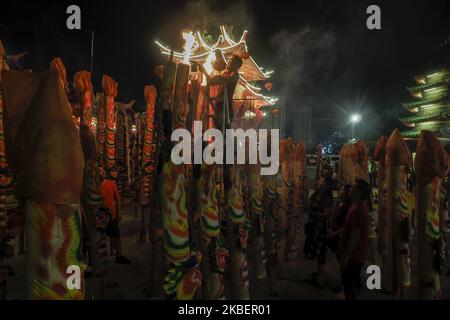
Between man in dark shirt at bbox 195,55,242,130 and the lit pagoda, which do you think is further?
the lit pagoda

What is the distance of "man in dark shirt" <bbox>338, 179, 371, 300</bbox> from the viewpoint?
16.3 feet

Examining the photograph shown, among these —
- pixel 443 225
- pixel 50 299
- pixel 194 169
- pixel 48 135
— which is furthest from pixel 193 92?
pixel 443 225

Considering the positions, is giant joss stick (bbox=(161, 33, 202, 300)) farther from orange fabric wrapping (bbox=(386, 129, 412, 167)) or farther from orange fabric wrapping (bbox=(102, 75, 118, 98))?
orange fabric wrapping (bbox=(102, 75, 118, 98))

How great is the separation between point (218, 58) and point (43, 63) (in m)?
12.4

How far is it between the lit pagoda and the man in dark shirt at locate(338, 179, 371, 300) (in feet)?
63.5

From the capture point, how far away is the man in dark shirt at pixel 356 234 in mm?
4969

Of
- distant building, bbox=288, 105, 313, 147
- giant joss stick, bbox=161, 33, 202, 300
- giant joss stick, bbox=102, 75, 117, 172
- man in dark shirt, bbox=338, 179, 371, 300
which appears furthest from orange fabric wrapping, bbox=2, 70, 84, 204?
distant building, bbox=288, 105, 313, 147

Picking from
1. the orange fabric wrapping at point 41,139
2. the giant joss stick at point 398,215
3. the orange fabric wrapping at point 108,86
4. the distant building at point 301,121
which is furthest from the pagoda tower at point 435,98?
the orange fabric wrapping at point 41,139

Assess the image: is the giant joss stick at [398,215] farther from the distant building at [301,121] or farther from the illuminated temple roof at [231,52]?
the distant building at [301,121]

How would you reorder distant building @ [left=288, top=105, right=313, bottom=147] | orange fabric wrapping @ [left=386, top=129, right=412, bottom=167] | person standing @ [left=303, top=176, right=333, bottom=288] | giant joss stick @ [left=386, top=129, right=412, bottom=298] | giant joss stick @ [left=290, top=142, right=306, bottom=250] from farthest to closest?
1. distant building @ [left=288, top=105, right=313, bottom=147]
2. giant joss stick @ [left=290, top=142, right=306, bottom=250]
3. person standing @ [left=303, top=176, right=333, bottom=288]
4. orange fabric wrapping @ [left=386, top=129, right=412, bottom=167]
5. giant joss stick @ [left=386, top=129, right=412, bottom=298]

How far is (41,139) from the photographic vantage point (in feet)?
9.46

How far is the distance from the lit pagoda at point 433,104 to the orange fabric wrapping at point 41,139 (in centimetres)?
2304
